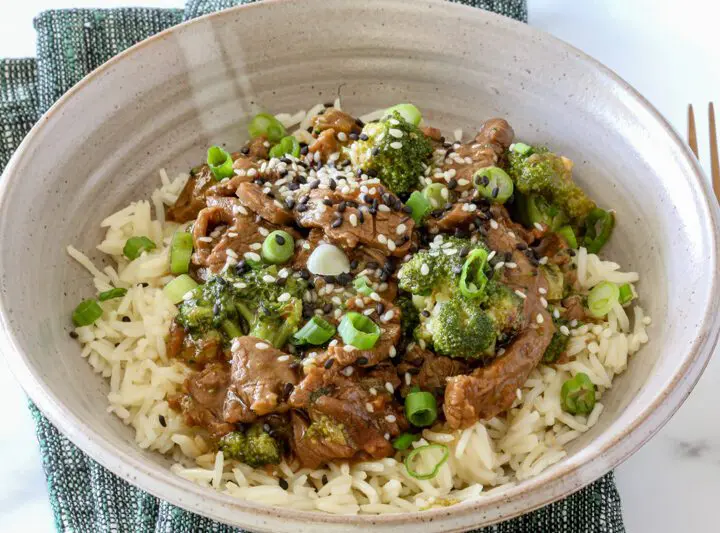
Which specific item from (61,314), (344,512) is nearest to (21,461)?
(61,314)

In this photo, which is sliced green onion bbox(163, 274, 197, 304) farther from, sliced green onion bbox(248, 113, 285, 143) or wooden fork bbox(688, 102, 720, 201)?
wooden fork bbox(688, 102, 720, 201)

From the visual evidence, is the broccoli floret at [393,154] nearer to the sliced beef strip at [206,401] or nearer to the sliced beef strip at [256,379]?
the sliced beef strip at [256,379]

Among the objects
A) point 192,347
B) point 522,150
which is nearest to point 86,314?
point 192,347

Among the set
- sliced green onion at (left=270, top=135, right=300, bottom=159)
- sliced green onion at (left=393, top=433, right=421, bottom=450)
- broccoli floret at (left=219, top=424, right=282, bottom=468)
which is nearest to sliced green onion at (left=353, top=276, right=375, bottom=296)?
sliced green onion at (left=393, top=433, right=421, bottom=450)

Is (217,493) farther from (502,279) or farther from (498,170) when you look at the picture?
(498,170)

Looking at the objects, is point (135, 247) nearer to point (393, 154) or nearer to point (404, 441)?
point (393, 154)

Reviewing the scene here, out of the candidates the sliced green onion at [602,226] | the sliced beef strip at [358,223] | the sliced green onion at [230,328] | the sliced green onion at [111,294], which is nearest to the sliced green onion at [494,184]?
the sliced beef strip at [358,223]
